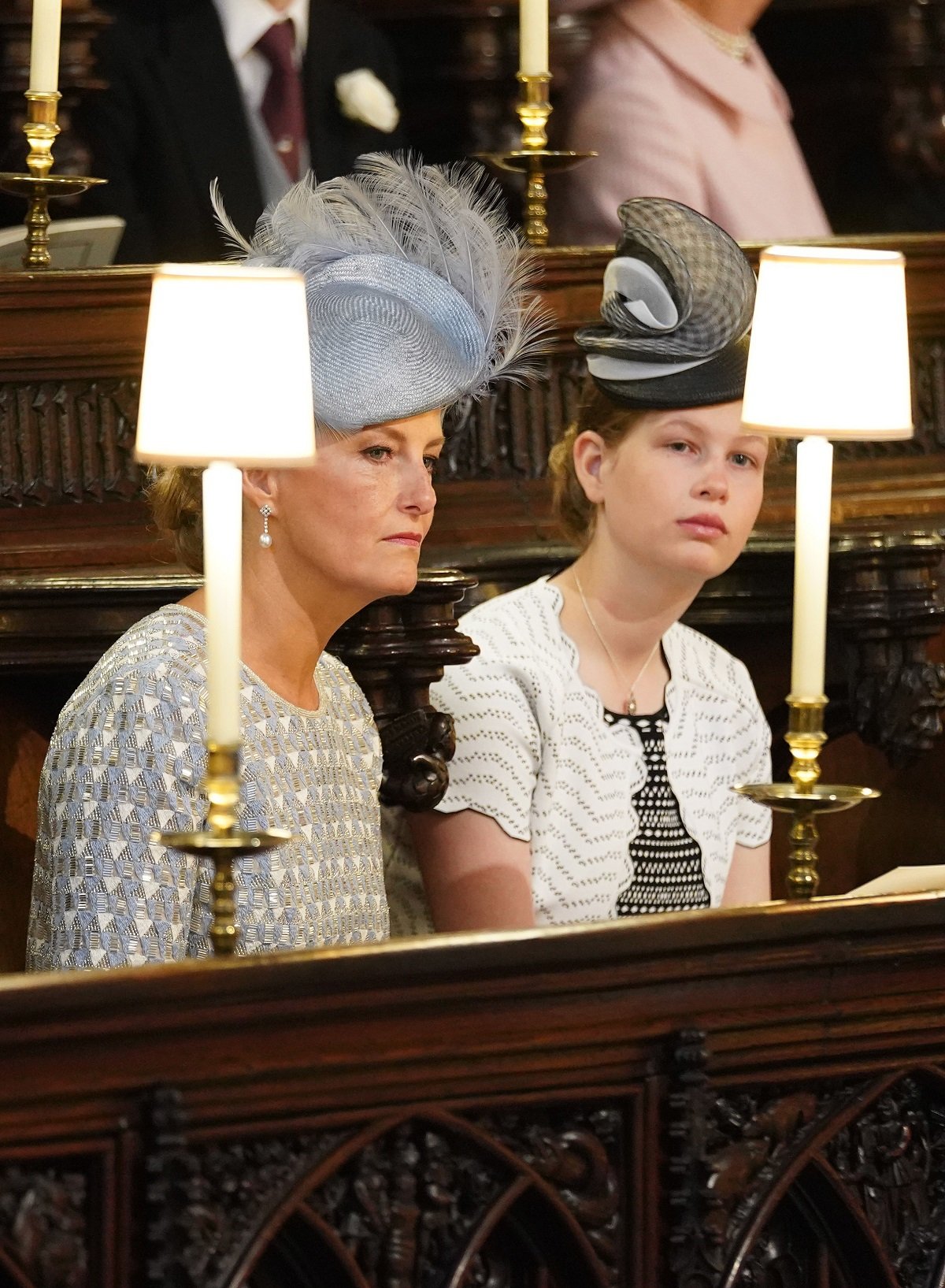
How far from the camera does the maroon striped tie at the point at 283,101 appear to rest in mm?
3904

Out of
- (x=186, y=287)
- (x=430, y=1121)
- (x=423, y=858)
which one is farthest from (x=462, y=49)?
(x=430, y=1121)

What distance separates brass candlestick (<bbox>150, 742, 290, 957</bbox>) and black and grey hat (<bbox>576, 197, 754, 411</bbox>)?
1.33 metres

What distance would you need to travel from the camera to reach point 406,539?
254cm

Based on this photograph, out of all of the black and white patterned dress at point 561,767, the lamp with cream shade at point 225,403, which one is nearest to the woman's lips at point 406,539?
the black and white patterned dress at point 561,767

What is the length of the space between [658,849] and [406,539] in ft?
2.26

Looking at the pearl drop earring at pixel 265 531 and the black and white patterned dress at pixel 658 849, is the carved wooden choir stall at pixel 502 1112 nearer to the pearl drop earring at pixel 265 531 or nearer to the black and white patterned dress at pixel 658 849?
the pearl drop earring at pixel 265 531

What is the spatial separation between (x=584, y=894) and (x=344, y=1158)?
125cm

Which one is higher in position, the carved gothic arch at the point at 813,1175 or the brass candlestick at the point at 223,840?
the brass candlestick at the point at 223,840

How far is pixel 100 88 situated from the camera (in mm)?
3775

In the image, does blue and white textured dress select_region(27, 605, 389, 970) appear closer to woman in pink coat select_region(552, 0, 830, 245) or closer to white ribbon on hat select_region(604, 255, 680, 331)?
white ribbon on hat select_region(604, 255, 680, 331)

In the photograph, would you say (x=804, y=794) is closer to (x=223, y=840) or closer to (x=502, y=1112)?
(x=502, y=1112)

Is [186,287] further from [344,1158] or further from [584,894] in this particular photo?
[584,894]

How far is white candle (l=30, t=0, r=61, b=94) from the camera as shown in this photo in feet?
10.0

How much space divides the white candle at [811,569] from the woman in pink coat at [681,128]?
1996 mm
